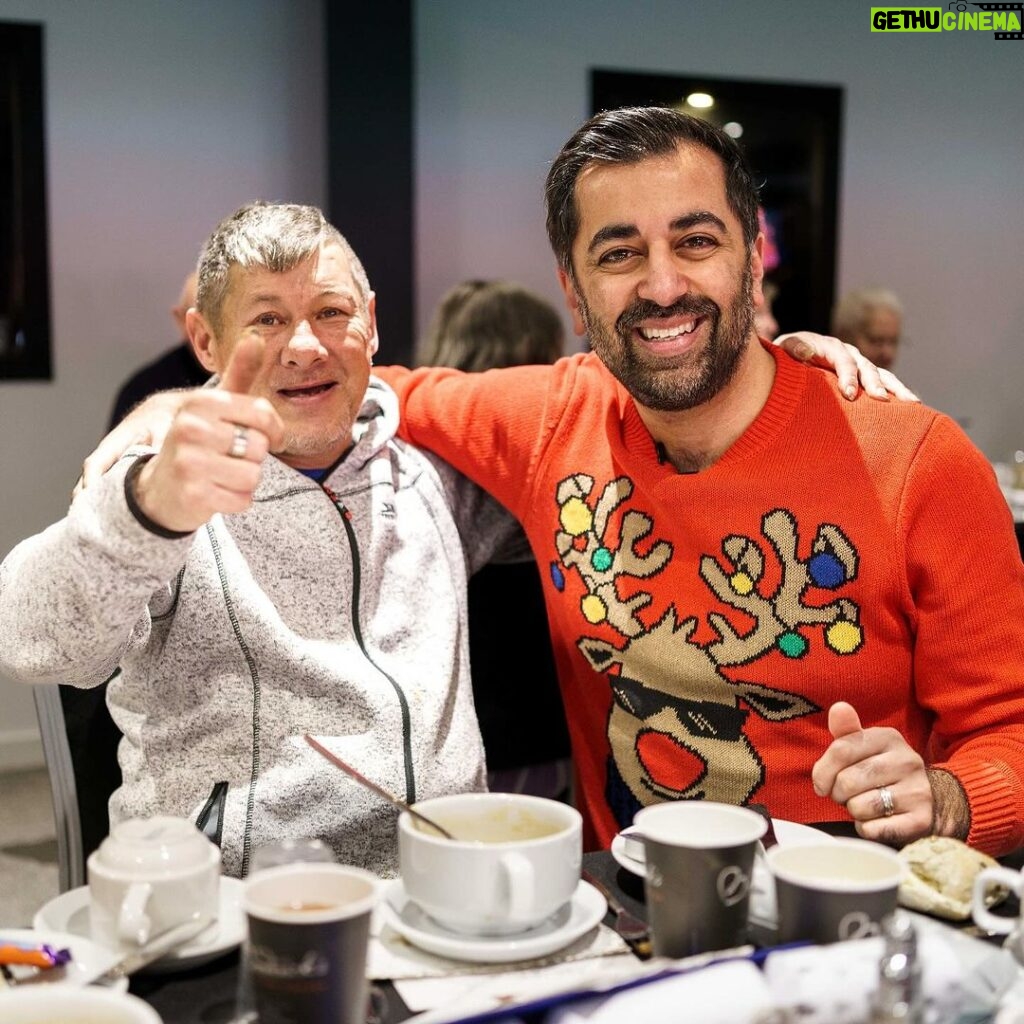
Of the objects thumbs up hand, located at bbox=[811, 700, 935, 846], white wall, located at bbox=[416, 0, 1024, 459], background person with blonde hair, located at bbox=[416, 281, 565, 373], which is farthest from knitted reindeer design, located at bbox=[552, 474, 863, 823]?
white wall, located at bbox=[416, 0, 1024, 459]

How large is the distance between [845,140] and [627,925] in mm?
5597

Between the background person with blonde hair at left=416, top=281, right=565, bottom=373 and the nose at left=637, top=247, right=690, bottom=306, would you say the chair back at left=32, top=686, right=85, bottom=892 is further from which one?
the background person with blonde hair at left=416, top=281, right=565, bottom=373

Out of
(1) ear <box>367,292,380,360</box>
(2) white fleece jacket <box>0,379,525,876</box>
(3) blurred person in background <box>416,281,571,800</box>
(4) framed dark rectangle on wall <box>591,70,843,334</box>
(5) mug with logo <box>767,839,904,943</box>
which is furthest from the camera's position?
(4) framed dark rectangle on wall <box>591,70,843,334</box>

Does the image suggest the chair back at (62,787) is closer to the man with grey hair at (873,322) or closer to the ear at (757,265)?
the ear at (757,265)

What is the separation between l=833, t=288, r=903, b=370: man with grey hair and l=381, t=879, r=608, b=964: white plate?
484 cm

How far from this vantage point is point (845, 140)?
19.9 feet

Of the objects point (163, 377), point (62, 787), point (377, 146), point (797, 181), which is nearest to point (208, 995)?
point (62, 787)

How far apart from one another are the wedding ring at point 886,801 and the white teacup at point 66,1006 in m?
0.74

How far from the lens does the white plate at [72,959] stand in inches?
37.5

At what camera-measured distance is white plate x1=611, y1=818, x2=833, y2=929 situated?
1.05 meters

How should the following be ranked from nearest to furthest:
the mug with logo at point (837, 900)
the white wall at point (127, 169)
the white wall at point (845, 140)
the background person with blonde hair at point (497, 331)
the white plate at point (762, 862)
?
1. the mug with logo at point (837, 900)
2. the white plate at point (762, 862)
3. the background person with blonde hair at point (497, 331)
4. the white wall at point (127, 169)
5. the white wall at point (845, 140)

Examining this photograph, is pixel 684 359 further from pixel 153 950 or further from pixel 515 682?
pixel 153 950

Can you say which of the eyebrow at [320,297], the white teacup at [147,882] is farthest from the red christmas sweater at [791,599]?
the white teacup at [147,882]

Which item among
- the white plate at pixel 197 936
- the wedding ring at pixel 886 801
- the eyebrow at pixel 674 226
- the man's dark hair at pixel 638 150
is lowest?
the white plate at pixel 197 936
